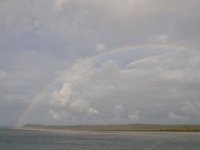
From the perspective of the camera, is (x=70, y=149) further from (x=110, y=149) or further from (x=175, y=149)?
(x=175, y=149)

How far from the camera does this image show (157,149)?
77.8m

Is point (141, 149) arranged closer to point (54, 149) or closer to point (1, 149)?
point (54, 149)

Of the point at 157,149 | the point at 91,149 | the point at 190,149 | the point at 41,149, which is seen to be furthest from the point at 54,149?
the point at 190,149

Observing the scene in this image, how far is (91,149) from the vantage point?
77.8 m

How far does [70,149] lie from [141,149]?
16299mm

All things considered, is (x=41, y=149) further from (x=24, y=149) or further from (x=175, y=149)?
(x=175, y=149)

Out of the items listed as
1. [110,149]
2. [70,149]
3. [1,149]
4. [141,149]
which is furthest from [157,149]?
[1,149]

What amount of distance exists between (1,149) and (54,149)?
1239 centimetres

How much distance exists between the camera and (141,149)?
7788 centimetres

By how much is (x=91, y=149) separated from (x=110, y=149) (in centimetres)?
454

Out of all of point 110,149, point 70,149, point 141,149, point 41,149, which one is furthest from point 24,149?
point 141,149

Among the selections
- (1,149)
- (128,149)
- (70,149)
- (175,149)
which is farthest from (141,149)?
(1,149)

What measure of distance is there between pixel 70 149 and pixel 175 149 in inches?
958

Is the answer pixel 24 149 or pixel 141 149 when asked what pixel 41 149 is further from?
pixel 141 149
